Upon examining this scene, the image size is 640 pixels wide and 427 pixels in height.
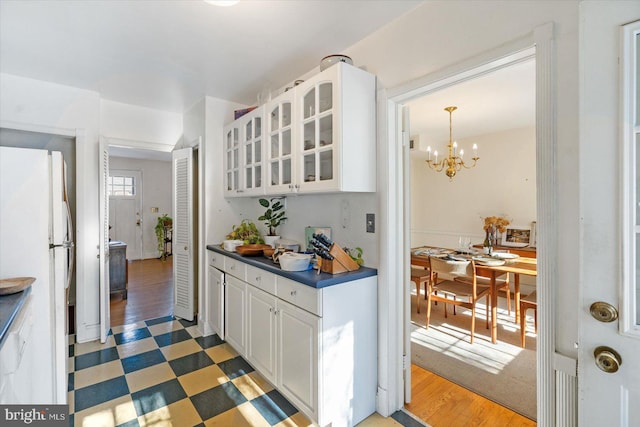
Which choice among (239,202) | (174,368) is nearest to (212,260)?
(239,202)

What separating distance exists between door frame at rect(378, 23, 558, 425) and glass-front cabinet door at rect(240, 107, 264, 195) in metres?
1.12

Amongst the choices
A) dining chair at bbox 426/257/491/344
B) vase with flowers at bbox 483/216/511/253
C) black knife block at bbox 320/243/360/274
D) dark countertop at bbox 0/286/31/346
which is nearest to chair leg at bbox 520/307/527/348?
dining chair at bbox 426/257/491/344

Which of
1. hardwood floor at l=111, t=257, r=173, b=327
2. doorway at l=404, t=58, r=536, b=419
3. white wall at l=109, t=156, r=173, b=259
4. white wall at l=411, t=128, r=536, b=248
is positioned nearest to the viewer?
doorway at l=404, t=58, r=536, b=419

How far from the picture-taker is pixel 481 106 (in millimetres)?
3408

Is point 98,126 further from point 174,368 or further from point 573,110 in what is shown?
point 573,110

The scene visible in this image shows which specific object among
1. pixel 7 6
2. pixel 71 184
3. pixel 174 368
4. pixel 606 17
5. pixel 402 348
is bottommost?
pixel 174 368

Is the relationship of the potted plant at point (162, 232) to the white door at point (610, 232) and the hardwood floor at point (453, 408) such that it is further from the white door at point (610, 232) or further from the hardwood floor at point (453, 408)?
the white door at point (610, 232)

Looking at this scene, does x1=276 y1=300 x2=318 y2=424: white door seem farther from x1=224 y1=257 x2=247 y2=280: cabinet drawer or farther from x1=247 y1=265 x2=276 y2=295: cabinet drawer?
x1=224 y1=257 x2=247 y2=280: cabinet drawer

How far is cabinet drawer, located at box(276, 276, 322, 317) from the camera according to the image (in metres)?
1.70

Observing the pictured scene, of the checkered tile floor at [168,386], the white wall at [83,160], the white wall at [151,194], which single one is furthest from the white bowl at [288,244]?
the white wall at [151,194]

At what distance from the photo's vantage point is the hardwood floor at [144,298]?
3.64 metres

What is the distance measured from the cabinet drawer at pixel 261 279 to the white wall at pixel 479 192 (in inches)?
153

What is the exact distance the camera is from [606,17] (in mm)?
906

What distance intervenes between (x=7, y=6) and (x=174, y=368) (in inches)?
105
